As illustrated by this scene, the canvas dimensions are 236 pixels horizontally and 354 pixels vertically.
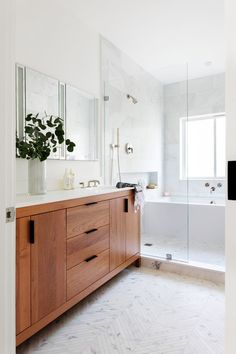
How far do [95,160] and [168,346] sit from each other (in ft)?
6.03

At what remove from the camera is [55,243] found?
1.53 m

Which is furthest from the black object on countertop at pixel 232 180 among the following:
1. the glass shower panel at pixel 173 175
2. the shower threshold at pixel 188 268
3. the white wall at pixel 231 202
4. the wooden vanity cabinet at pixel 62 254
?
the glass shower panel at pixel 173 175

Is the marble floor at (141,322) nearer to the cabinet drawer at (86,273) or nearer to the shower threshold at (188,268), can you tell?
the shower threshold at (188,268)

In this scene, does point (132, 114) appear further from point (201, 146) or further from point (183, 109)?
point (201, 146)

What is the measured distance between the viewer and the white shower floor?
8.90ft

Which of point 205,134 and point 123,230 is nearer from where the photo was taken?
point 123,230

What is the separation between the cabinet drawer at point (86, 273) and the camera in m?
1.68

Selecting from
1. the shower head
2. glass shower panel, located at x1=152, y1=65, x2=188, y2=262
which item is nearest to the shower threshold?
glass shower panel, located at x1=152, y1=65, x2=188, y2=262

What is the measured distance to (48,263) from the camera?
1.48 metres

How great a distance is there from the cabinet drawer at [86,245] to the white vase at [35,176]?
0.46 meters

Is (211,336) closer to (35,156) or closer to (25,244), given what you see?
(25,244)

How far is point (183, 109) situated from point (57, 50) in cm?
242

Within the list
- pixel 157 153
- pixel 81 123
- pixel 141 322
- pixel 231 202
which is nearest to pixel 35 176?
pixel 81 123

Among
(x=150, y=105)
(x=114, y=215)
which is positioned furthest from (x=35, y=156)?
(x=150, y=105)
